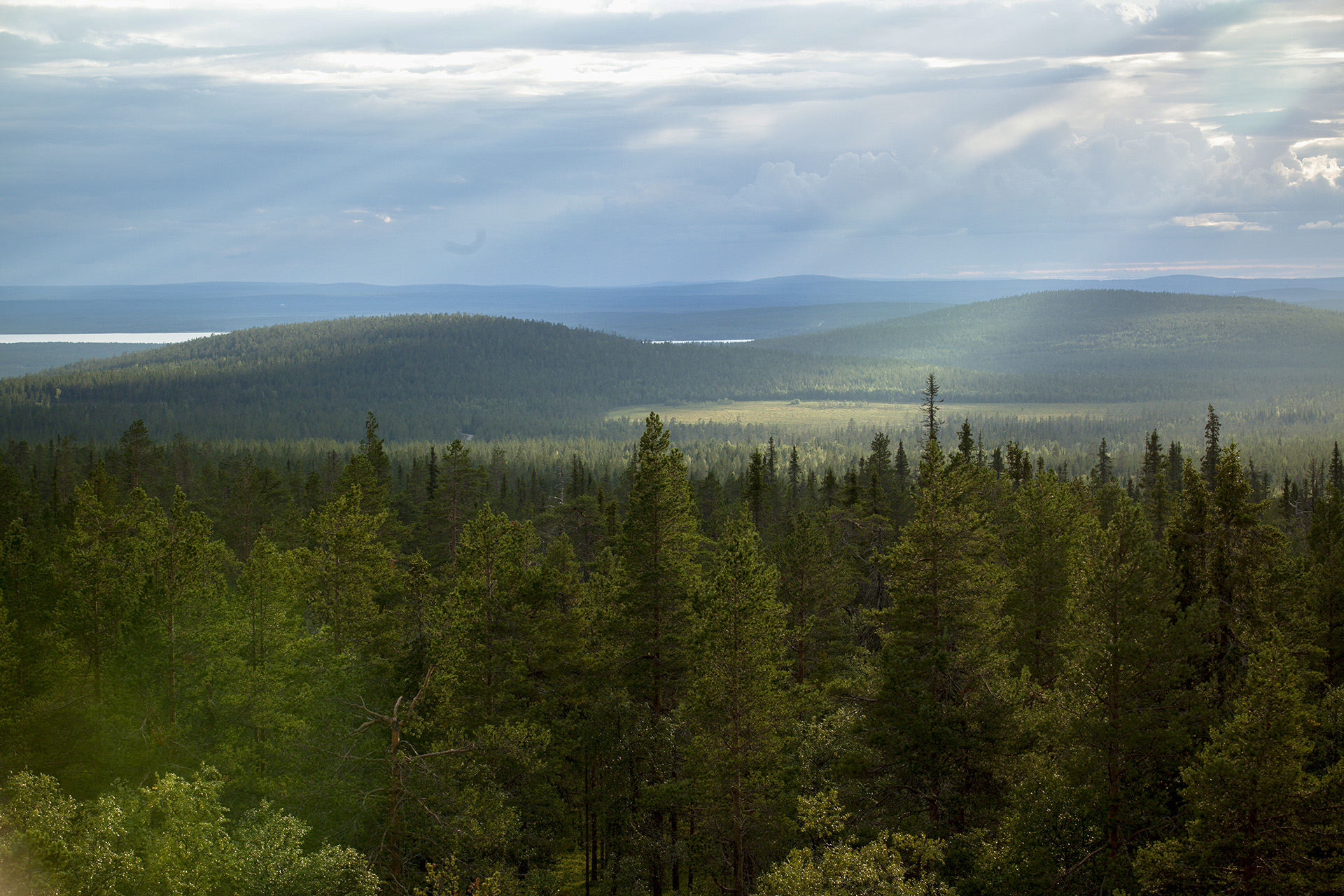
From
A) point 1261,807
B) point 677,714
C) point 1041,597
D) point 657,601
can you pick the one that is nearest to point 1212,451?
point 1041,597

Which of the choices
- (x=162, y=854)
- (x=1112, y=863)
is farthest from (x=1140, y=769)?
(x=162, y=854)

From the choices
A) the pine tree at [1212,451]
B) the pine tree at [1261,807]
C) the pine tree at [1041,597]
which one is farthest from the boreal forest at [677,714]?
the pine tree at [1212,451]

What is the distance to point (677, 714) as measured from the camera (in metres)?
32.8

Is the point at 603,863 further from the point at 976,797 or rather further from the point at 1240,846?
the point at 1240,846

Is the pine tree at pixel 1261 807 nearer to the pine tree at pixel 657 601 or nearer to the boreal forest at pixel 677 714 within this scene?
the boreal forest at pixel 677 714

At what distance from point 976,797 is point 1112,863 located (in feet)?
15.3

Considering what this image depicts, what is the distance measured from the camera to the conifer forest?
22.0 m

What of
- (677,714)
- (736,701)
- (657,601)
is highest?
(657,601)

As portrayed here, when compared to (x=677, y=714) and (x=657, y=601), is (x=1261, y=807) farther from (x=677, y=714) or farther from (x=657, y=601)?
(x=657, y=601)

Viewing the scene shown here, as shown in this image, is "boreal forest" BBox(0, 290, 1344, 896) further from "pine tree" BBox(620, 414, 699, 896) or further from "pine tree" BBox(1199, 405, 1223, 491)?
"pine tree" BBox(1199, 405, 1223, 491)

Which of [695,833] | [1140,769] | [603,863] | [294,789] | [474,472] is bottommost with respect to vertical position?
[603,863]

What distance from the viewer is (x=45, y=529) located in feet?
193

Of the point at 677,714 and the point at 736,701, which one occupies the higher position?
the point at 736,701

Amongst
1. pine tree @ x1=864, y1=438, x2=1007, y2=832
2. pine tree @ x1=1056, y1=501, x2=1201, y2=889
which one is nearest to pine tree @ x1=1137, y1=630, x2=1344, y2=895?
pine tree @ x1=1056, y1=501, x2=1201, y2=889
